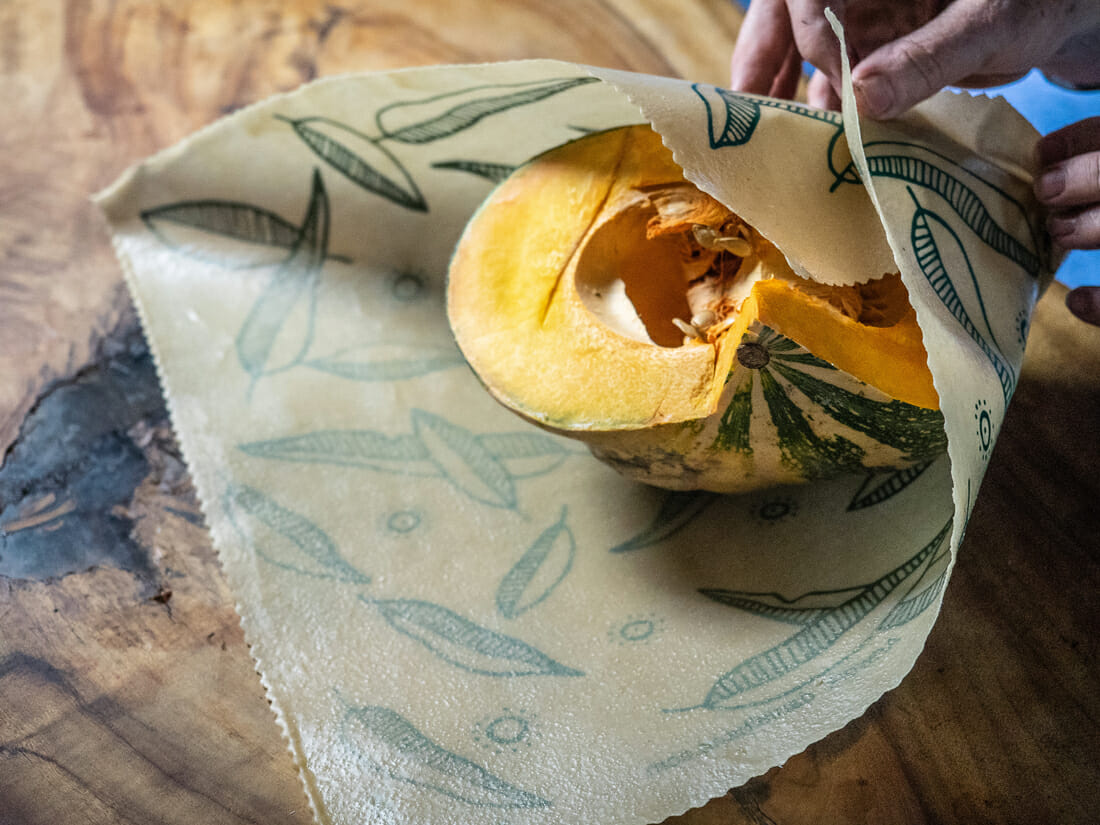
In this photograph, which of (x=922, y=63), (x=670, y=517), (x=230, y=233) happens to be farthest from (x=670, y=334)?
(x=230, y=233)

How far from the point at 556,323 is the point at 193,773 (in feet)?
1.44

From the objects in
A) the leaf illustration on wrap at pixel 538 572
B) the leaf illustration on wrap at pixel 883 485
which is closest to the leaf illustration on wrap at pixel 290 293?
the leaf illustration on wrap at pixel 538 572

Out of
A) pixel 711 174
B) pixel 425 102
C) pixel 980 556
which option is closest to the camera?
pixel 711 174

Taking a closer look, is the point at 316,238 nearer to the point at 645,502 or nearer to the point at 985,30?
the point at 645,502

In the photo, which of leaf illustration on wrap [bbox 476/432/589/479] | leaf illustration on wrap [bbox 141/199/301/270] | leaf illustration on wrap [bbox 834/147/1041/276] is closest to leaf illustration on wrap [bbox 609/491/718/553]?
leaf illustration on wrap [bbox 476/432/589/479]

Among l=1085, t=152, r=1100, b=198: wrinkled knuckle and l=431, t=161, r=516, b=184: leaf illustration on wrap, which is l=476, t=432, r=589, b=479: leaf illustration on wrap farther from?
l=1085, t=152, r=1100, b=198: wrinkled knuckle

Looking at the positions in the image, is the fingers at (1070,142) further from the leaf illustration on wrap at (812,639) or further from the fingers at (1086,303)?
the leaf illustration on wrap at (812,639)

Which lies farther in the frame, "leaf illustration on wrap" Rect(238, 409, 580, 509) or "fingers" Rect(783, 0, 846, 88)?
"leaf illustration on wrap" Rect(238, 409, 580, 509)

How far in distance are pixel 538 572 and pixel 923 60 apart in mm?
527

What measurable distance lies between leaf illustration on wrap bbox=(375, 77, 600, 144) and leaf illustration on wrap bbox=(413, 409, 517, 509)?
315 mm

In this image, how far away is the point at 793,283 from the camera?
0.72 meters

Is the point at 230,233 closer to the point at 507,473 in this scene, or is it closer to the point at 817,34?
the point at 507,473

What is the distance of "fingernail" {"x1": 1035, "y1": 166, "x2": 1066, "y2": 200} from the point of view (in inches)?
30.6

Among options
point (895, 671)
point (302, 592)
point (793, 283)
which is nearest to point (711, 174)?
point (793, 283)
